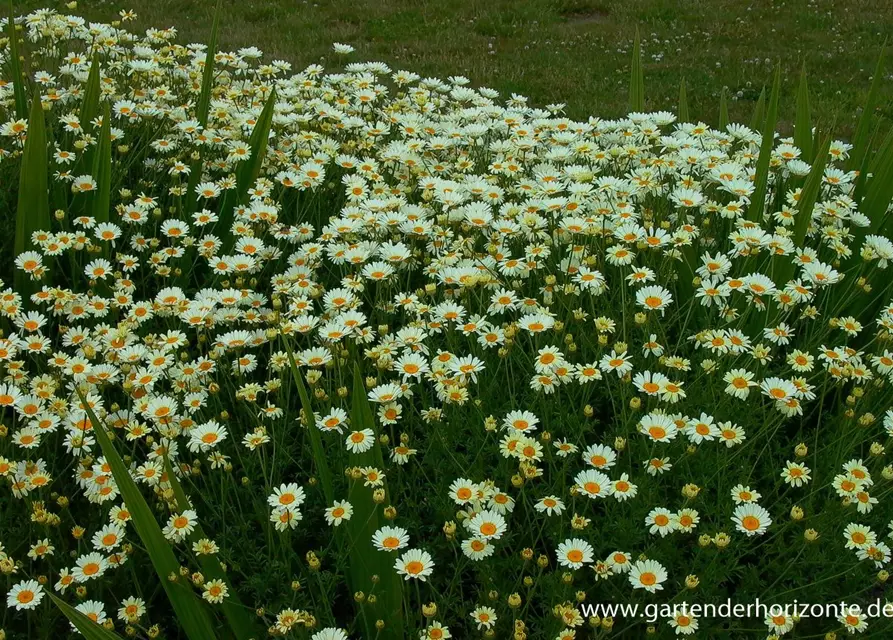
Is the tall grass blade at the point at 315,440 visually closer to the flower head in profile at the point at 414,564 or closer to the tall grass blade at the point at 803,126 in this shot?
the flower head in profile at the point at 414,564

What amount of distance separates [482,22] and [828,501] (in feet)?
25.0

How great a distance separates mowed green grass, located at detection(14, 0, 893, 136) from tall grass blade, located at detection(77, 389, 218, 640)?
525 centimetres

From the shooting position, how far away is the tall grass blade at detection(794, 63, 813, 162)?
3.22 metres

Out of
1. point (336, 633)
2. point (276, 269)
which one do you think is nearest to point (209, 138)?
point (276, 269)

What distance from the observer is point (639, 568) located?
6.04 ft

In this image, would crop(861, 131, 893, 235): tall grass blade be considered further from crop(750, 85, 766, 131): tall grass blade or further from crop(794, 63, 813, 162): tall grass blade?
crop(750, 85, 766, 131): tall grass blade

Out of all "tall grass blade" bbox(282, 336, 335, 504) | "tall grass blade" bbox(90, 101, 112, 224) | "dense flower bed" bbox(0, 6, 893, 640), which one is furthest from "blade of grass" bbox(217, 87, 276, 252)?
"tall grass blade" bbox(282, 336, 335, 504)

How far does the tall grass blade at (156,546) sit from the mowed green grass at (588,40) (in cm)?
525

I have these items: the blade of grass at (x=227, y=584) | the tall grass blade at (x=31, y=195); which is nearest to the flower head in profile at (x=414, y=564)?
the blade of grass at (x=227, y=584)

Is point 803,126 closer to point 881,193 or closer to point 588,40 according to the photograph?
point 881,193

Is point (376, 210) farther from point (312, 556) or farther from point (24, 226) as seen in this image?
point (312, 556)

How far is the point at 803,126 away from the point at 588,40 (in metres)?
5.43

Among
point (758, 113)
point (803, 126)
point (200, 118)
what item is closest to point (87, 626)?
point (200, 118)

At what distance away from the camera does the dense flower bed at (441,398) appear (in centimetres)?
193
